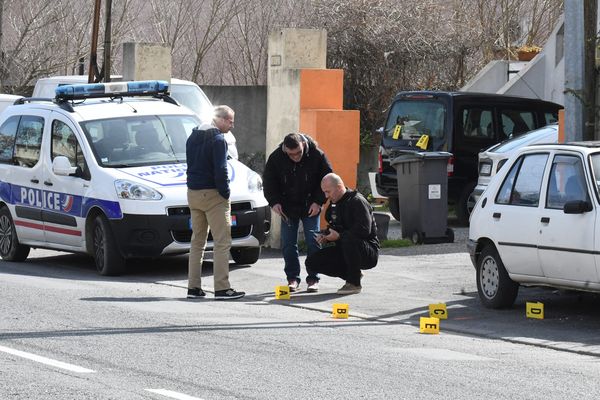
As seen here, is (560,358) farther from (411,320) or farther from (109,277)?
(109,277)

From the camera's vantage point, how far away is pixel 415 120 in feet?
68.4

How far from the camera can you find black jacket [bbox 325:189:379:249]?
543 inches

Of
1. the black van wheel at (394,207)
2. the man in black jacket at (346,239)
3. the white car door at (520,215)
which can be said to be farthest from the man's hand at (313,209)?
the black van wheel at (394,207)

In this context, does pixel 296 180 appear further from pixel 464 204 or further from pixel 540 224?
pixel 464 204

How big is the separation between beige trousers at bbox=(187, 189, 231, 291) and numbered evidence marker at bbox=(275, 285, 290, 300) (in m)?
0.49

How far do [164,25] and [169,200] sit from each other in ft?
77.3

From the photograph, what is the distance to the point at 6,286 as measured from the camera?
47.1ft

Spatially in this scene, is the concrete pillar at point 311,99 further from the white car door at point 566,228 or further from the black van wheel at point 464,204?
the white car door at point 566,228

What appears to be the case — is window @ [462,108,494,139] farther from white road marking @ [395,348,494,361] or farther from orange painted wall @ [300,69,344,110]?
white road marking @ [395,348,494,361]

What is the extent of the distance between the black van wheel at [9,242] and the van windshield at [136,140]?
74.7 inches

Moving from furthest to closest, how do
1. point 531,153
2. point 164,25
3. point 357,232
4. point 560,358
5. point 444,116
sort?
point 164,25, point 444,116, point 357,232, point 531,153, point 560,358

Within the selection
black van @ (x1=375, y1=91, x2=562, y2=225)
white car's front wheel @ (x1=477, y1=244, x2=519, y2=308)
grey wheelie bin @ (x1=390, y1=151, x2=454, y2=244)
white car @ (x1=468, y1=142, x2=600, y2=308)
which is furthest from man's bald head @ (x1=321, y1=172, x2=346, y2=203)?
black van @ (x1=375, y1=91, x2=562, y2=225)

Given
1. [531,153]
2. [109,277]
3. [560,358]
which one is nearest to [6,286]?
[109,277]

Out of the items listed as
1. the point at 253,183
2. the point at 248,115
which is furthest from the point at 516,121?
the point at 253,183
